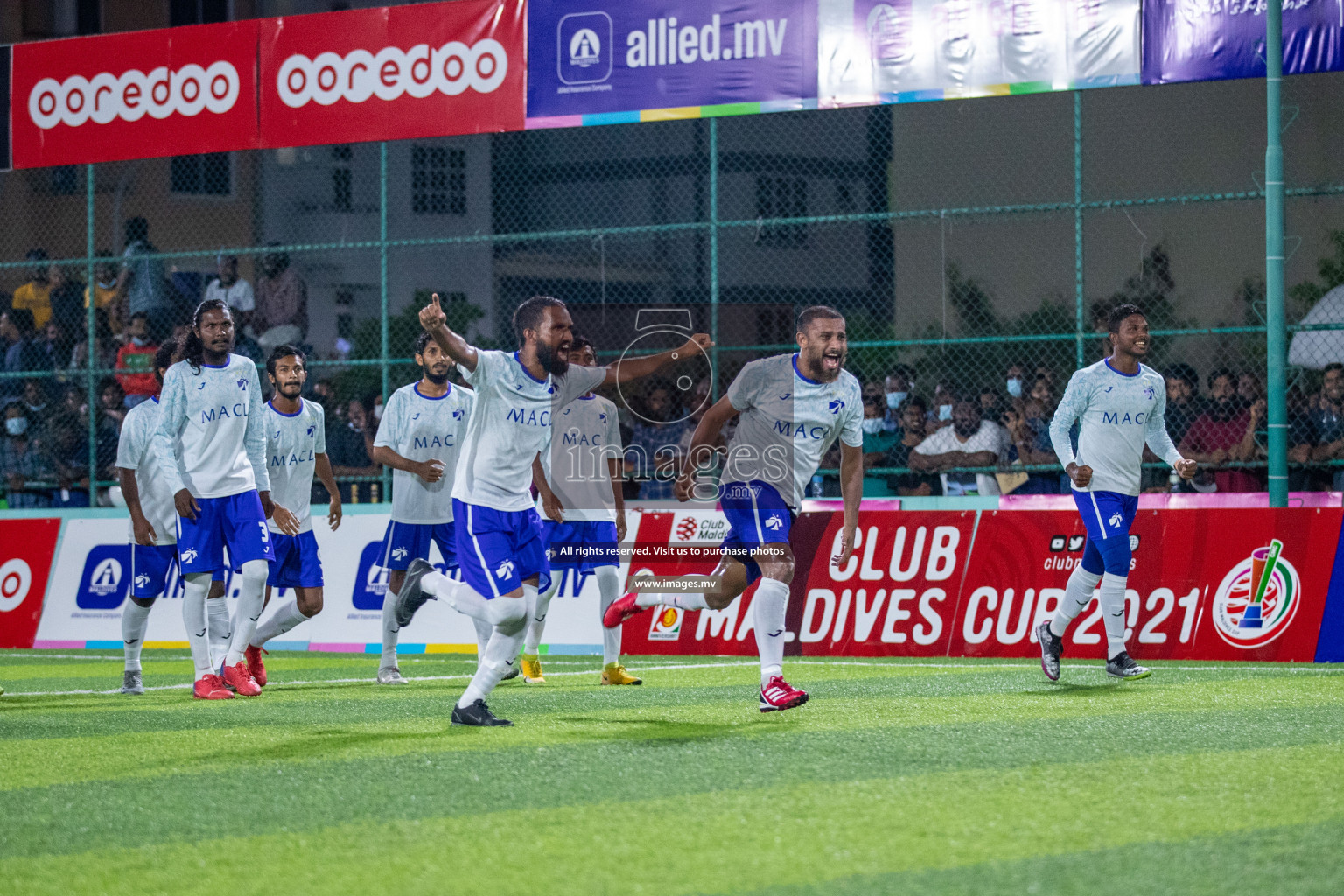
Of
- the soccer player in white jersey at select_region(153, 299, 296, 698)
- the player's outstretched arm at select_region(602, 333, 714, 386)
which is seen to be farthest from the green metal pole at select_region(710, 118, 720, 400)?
the player's outstretched arm at select_region(602, 333, 714, 386)

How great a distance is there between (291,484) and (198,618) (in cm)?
142

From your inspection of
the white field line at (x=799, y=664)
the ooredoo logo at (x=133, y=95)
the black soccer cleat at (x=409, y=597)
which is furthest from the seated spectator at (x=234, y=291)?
the black soccer cleat at (x=409, y=597)

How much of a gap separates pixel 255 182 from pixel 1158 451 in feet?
111

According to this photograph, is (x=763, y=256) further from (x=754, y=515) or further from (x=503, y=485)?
(x=503, y=485)

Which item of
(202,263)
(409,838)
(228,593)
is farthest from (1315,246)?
(202,263)

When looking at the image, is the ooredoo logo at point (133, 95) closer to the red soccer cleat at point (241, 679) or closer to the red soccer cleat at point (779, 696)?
the red soccer cleat at point (241, 679)

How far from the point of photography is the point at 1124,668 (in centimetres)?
1064

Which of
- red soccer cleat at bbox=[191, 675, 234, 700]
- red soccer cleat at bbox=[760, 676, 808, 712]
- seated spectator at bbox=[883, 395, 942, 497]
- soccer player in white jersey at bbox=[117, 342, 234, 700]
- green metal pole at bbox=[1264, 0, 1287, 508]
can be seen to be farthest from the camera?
seated spectator at bbox=[883, 395, 942, 497]

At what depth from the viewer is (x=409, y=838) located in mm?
5129

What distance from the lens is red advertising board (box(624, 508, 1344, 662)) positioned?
40.2 feet

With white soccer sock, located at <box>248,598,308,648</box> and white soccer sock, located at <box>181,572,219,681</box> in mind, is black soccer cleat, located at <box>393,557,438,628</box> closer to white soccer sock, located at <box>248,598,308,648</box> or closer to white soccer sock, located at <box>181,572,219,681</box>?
white soccer sock, located at <box>248,598,308,648</box>

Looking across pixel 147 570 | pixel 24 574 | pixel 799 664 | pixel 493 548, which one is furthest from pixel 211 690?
pixel 24 574

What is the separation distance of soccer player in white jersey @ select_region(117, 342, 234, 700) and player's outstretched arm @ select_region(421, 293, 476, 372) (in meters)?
3.62

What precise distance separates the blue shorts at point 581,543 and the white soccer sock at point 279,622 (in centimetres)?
176
